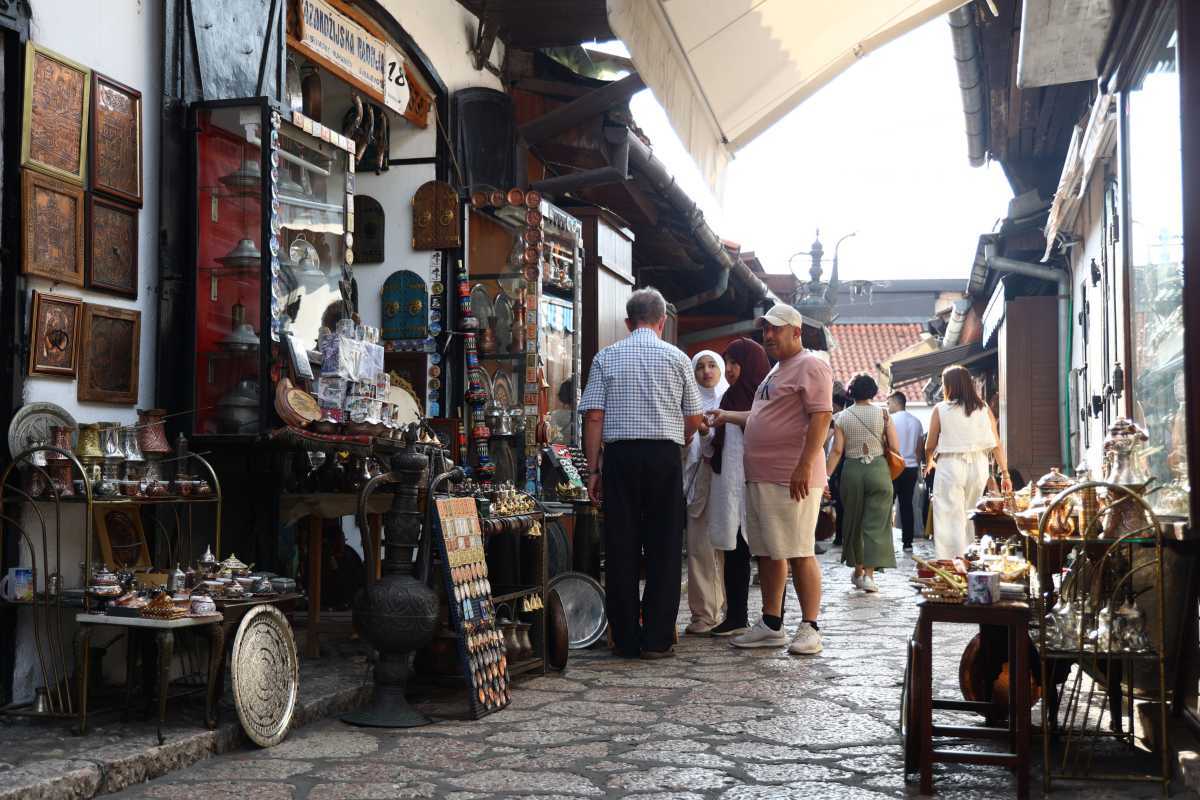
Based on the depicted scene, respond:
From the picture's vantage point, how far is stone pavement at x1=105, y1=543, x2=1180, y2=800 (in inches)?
177

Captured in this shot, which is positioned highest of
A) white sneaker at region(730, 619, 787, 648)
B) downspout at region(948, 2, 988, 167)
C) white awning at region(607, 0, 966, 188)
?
downspout at region(948, 2, 988, 167)

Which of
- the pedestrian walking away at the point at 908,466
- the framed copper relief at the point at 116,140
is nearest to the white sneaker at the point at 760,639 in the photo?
the framed copper relief at the point at 116,140

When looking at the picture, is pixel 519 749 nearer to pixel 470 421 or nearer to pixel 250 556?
pixel 250 556

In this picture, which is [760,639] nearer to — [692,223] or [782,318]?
[782,318]

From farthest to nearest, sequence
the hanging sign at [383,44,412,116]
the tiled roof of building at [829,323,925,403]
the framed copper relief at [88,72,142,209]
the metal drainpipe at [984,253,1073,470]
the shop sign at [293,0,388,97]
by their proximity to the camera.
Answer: the tiled roof of building at [829,323,925,403] → the metal drainpipe at [984,253,1073,470] → the hanging sign at [383,44,412,116] → the shop sign at [293,0,388,97] → the framed copper relief at [88,72,142,209]

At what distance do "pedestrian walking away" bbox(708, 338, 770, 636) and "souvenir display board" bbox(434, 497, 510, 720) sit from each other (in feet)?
7.75

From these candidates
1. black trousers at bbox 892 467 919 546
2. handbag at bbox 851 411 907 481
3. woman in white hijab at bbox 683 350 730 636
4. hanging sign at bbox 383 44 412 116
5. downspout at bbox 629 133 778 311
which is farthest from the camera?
black trousers at bbox 892 467 919 546

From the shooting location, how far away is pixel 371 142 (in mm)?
9836

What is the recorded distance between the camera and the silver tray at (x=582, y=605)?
312 inches

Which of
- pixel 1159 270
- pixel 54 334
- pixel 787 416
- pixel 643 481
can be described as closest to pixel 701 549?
pixel 643 481

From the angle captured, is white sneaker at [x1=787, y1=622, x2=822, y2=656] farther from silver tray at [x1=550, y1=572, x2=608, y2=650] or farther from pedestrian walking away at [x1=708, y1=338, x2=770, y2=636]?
silver tray at [x1=550, y1=572, x2=608, y2=650]

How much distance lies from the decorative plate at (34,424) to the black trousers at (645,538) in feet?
9.86

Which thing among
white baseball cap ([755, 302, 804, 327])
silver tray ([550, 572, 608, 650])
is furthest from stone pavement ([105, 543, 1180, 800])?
white baseball cap ([755, 302, 804, 327])

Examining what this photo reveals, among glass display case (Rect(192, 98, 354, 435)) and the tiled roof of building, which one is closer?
glass display case (Rect(192, 98, 354, 435))
